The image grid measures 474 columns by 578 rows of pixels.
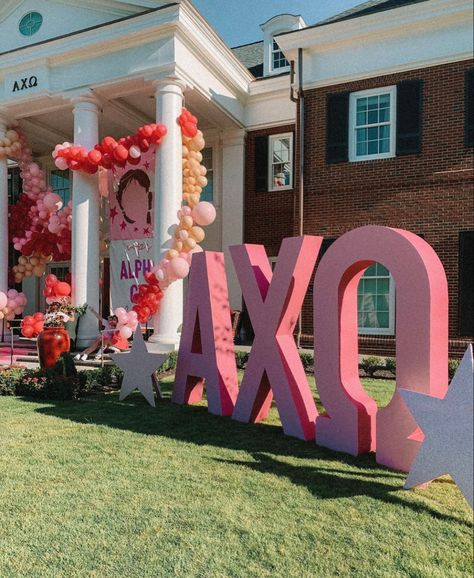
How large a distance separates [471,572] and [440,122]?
407 centimetres

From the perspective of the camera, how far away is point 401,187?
25.9ft

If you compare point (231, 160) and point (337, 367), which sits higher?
point (231, 160)

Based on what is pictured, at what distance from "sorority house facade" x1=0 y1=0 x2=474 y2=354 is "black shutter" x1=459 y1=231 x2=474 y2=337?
0.03m

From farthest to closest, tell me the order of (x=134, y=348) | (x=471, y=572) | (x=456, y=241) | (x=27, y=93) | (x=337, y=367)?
(x=27, y=93), (x=456, y=241), (x=134, y=348), (x=337, y=367), (x=471, y=572)

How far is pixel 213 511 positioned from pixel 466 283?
6.29 m

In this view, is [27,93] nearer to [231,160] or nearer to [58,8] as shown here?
[58,8]

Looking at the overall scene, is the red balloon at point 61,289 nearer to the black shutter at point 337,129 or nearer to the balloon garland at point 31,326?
the balloon garland at point 31,326

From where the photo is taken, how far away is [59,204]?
38.0 feet

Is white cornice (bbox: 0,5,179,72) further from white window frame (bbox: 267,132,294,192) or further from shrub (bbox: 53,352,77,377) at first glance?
shrub (bbox: 53,352,77,377)

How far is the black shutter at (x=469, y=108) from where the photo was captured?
3.67 meters

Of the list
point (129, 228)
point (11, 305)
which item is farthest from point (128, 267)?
point (11, 305)

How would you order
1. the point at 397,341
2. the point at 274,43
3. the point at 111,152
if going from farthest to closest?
the point at 274,43 → the point at 111,152 → the point at 397,341

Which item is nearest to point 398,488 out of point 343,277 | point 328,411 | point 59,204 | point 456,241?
point 328,411

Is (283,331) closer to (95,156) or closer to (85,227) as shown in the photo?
(95,156)
